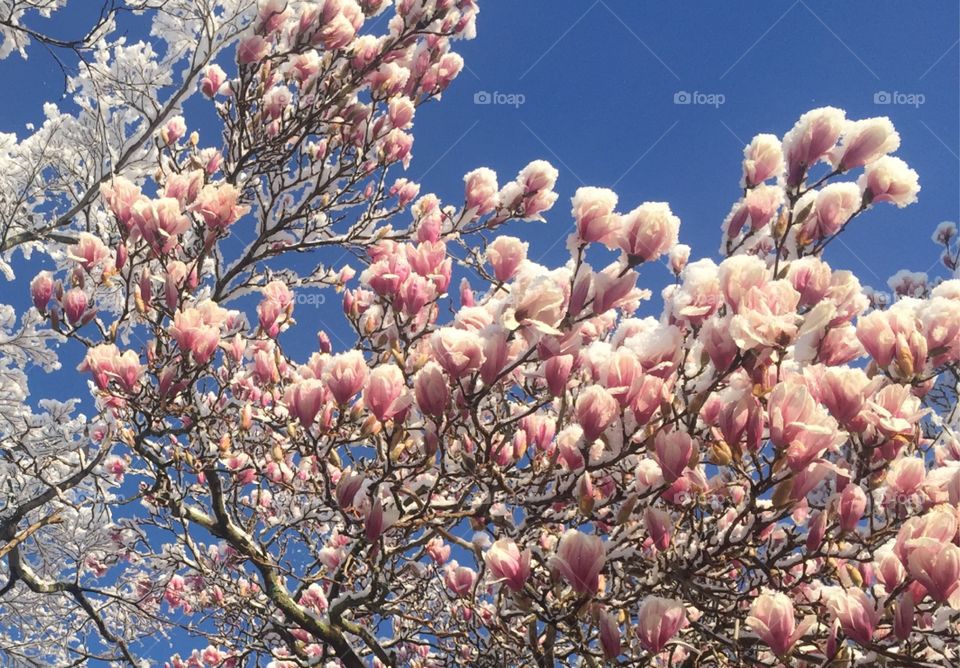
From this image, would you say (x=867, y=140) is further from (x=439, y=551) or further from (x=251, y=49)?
(x=251, y=49)

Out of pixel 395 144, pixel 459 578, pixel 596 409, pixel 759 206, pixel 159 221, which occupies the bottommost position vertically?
pixel 596 409

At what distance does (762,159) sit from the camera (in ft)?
6.43

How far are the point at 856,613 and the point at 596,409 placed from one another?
72cm

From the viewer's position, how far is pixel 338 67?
409 centimetres

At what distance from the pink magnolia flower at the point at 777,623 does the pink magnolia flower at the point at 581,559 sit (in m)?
0.37

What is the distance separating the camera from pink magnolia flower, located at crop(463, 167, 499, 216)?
9.75 feet

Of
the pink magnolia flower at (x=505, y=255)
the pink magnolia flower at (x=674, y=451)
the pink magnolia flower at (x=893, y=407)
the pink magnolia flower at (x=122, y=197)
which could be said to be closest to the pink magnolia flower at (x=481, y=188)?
the pink magnolia flower at (x=505, y=255)

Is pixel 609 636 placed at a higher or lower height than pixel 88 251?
lower

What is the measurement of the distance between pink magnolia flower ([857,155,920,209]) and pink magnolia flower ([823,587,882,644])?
1077 mm

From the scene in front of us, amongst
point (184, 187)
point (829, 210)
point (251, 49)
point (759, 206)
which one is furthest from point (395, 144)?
point (829, 210)

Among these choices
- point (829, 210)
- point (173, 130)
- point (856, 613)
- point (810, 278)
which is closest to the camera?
point (856, 613)

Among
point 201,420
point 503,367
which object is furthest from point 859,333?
point 201,420

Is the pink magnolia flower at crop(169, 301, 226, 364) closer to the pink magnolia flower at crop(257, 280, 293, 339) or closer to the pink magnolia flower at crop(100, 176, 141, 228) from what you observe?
the pink magnolia flower at crop(100, 176, 141, 228)

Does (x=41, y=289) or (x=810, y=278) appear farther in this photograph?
(x=41, y=289)
